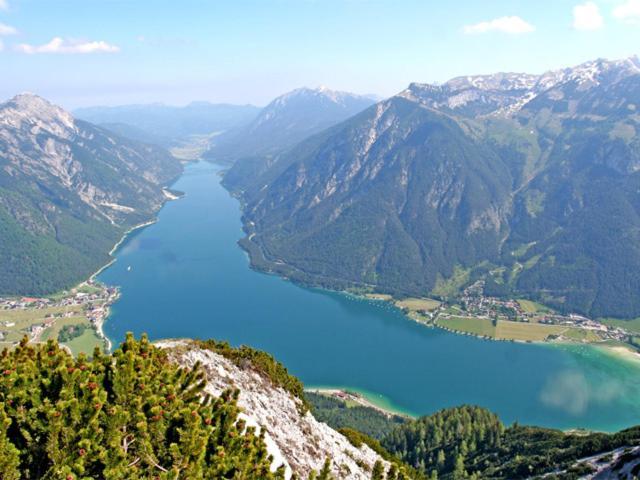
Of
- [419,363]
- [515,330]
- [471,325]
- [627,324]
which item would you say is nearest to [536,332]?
[515,330]

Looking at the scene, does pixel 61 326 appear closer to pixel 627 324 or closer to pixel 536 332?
pixel 536 332

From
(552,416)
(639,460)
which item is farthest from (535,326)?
(639,460)

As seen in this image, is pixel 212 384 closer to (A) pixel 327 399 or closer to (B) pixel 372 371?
(A) pixel 327 399

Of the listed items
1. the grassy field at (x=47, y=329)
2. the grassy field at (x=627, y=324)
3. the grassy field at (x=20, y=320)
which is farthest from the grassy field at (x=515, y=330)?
the grassy field at (x=20, y=320)

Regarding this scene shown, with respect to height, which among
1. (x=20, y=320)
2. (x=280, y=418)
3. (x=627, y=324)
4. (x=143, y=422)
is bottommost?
(x=627, y=324)

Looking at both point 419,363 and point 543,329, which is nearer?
point 419,363

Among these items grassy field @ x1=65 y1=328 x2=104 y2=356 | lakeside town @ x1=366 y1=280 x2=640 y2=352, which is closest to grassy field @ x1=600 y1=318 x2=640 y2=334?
lakeside town @ x1=366 y1=280 x2=640 y2=352
